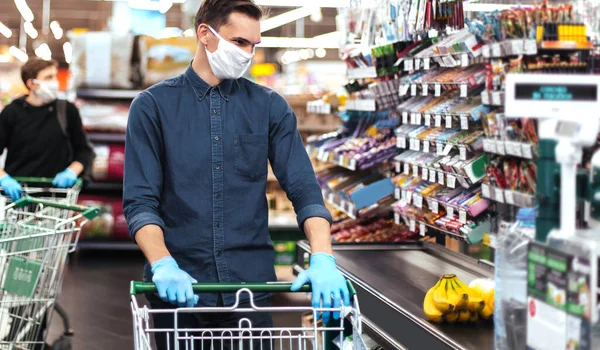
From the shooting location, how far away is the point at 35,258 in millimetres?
4445

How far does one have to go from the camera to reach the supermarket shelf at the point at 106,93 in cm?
939

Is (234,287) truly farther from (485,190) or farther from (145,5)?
(145,5)

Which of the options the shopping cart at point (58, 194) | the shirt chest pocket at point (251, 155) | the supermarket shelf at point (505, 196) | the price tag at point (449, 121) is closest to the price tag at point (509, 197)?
the supermarket shelf at point (505, 196)

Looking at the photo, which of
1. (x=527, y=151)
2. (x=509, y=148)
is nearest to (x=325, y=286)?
(x=527, y=151)

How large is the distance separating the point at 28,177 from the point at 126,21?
37.1ft

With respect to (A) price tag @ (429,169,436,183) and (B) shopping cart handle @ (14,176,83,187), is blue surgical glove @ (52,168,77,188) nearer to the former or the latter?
(B) shopping cart handle @ (14,176,83,187)

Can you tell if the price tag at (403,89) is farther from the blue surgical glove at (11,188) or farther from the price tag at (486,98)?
the blue surgical glove at (11,188)

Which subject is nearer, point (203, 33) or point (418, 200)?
point (203, 33)

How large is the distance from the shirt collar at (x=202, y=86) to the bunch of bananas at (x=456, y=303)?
1.13 m

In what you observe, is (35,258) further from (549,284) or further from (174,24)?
(174,24)

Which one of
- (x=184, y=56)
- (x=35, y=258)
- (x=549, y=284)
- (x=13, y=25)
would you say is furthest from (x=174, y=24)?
(x=549, y=284)

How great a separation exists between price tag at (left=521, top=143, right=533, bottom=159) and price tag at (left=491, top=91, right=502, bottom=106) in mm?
300

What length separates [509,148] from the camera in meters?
Result: 3.43

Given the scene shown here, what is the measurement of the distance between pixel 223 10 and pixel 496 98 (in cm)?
131
